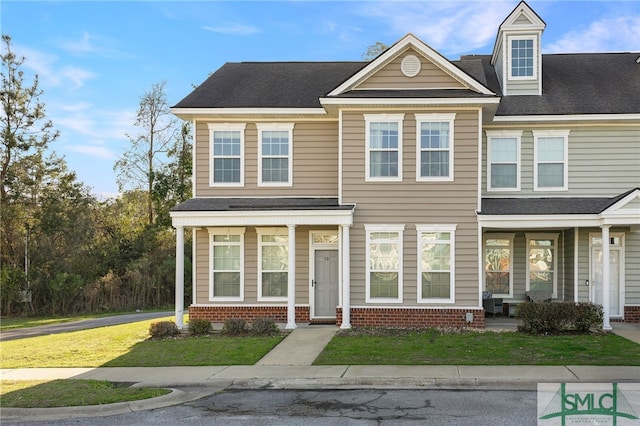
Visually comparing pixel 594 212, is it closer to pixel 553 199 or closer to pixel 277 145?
pixel 553 199

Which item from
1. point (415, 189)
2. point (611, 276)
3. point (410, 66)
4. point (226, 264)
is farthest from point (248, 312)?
point (611, 276)

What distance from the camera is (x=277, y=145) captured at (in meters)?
18.7

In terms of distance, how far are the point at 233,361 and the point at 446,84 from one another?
32.0 ft

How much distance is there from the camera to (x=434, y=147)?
17.3 metres

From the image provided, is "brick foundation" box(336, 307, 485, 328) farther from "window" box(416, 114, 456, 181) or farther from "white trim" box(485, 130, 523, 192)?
"white trim" box(485, 130, 523, 192)

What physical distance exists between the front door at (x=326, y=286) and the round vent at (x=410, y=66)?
569 centimetres

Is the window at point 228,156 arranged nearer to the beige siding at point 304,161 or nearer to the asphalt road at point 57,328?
the beige siding at point 304,161

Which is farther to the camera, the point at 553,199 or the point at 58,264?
the point at 58,264

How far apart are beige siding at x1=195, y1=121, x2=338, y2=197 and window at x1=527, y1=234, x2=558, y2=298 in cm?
668

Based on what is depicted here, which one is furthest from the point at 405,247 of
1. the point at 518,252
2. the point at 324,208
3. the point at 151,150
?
the point at 151,150

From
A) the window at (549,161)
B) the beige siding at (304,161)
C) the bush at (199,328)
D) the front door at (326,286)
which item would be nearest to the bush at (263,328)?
the bush at (199,328)

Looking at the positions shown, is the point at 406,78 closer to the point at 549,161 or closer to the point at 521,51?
the point at 521,51

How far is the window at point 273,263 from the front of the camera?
18453mm

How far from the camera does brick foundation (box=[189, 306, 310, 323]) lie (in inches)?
722
